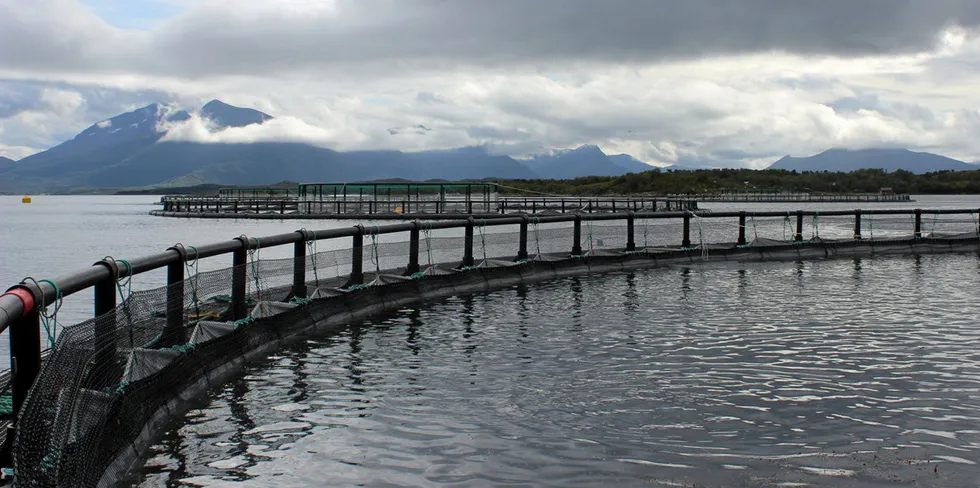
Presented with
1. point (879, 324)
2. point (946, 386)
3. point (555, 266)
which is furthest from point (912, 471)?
point (555, 266)

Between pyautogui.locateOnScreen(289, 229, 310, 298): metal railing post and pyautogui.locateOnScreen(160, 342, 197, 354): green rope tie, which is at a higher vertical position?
pyautogui.locateOnScreen(289, 229, 310, 298): metal railing post

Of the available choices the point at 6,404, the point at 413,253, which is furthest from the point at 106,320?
the point at 413,253

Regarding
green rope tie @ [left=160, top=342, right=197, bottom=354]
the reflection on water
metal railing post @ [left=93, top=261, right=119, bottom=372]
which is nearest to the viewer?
the reflection on water

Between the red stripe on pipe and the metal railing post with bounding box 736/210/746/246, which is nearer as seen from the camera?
the red stripe on pipe

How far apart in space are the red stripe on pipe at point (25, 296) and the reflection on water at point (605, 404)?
1.63 m

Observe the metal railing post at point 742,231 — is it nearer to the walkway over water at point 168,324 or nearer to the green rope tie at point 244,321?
the walkway over water at point 168,324

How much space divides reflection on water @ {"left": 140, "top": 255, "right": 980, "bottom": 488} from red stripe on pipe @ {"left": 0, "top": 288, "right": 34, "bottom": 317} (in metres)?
1.63

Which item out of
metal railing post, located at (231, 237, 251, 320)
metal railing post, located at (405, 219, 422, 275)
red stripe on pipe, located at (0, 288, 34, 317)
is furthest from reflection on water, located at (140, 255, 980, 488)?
metal railing post, located at (405, 219, 422, 275)

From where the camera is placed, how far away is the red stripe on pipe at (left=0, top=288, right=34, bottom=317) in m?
5.56

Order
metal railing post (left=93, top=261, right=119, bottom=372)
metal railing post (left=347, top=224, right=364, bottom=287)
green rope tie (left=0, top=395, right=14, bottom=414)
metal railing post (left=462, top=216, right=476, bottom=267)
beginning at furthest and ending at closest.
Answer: metal railing post (left=462, top=216, right=476, bottom=267) → metal railing post (left=347, top=224, right=364, bottom=287) → metal railing post (left=93, top=261, right=119, bottom=372) → green rope tie (left=0, top=395, right=14, bottom=414)

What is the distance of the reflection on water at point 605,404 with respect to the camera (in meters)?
6.73

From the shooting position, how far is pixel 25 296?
5641mm

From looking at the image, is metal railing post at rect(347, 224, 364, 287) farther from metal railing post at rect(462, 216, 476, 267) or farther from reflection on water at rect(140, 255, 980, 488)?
metal railing post at rect(462, 216, 476, 267)

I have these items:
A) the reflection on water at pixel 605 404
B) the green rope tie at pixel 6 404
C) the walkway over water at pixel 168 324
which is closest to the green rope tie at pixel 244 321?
the walkway over water at pixel 168 324
